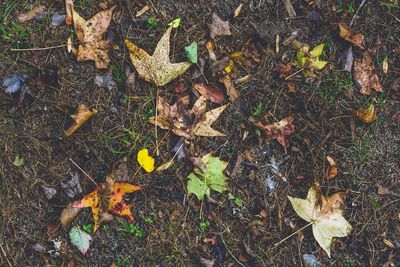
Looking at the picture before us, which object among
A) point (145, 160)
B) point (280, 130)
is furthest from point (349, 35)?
point (145, 160)

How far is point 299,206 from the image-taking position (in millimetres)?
2746

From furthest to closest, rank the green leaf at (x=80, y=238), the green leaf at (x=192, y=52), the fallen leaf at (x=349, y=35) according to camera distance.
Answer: the fallen leaf at (x=349, y=35)
the green leaf at (x=192, y=52)
the green leaf at (x=80, y=238)

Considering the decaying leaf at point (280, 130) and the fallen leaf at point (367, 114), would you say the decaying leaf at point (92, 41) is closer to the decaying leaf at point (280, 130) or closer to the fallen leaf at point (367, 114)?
the decaying leaf at point (280, 130)

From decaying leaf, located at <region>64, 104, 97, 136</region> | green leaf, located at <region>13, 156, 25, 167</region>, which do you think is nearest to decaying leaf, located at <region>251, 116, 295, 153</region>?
decaying leaf, located at <region>64, 104, 97, 136</region>

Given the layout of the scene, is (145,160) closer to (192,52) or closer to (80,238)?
(80,238)

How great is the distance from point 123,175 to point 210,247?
65cm

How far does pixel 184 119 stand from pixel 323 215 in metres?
0.99

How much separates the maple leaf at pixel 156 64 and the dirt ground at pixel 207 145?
6cm

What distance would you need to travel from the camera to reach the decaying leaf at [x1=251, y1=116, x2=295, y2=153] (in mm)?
2777

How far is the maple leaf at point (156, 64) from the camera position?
8.85 feet

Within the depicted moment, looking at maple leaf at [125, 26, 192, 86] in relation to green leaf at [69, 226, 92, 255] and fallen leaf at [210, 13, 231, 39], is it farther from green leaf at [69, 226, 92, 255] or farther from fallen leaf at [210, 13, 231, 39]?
green leaf at [69, 226, 92, 255]

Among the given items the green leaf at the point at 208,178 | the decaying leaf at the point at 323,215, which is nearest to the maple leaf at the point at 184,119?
the green leaf at the point at 208,178

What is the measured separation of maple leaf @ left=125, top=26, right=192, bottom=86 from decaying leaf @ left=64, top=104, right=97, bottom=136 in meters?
0.37

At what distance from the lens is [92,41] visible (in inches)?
107
